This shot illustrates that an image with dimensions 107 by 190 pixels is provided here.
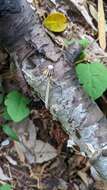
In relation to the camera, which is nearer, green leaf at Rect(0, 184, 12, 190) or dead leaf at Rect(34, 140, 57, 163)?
green leaf at Rect(0, 184, 12, 190)

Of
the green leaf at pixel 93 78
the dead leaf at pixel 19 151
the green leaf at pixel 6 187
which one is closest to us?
the green leaf at pixel 93 78

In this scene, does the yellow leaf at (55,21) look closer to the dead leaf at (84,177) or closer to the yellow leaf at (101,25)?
the yellow leaf at (101,25)

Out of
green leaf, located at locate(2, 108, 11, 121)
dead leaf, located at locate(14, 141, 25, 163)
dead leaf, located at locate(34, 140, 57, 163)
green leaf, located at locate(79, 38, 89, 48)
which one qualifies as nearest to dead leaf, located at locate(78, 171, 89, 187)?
dead leaf, located at locate(34, 140, 57, 163)

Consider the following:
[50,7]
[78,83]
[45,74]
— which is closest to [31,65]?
[45,74]

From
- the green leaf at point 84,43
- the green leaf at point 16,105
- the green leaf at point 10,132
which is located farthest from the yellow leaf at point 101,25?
the green leaf at point 10,132

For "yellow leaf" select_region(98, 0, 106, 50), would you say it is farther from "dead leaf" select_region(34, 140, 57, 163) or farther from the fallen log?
"dead leaf" select_region(34, 140, 57, 163)
